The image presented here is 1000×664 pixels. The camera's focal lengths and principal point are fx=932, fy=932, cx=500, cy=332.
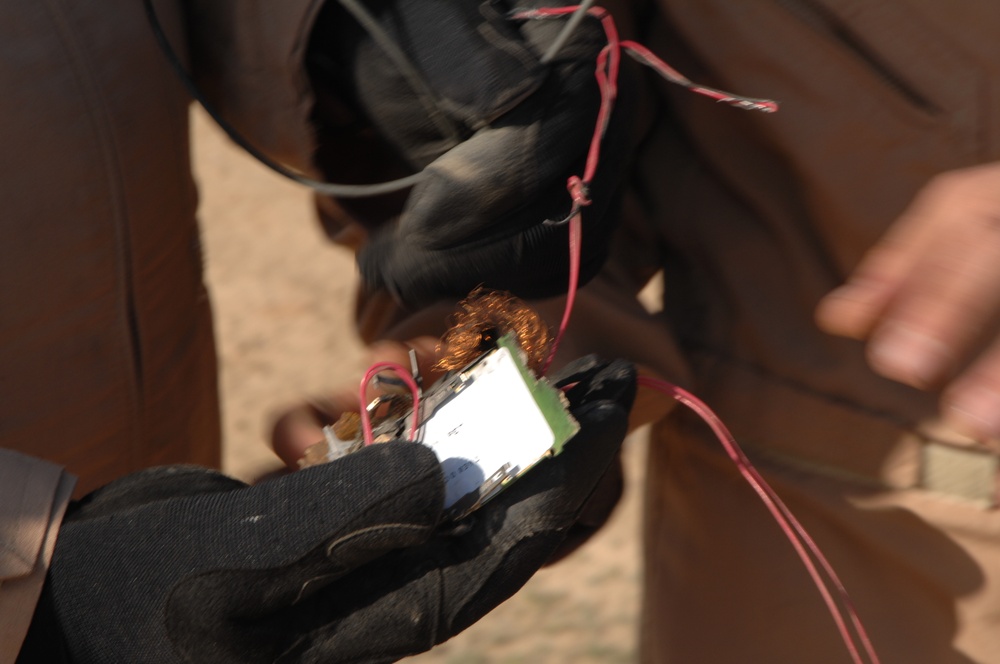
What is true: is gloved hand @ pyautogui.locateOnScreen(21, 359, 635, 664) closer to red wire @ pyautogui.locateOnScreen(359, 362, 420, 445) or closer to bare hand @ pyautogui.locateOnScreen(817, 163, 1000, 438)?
red wire @ pyautogui.locateOnScreen(359, 362, 420, 445)

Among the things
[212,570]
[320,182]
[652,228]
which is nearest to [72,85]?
[320,182]

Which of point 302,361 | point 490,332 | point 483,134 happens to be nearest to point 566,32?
point 483,134

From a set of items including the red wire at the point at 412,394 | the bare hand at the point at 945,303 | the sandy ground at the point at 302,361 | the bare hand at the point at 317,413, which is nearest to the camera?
the bare hand at the point at 945,303

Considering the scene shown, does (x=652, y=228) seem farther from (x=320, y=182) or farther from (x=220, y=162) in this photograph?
(x=220, y=162)

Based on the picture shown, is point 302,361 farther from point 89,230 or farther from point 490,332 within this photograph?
point 490,332

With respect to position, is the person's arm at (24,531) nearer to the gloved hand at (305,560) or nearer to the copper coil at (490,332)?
the gloved hand at (305,560)

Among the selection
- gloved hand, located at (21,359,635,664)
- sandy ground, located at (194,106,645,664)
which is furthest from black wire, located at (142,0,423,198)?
sandy ground, located at (194,106,645,664)

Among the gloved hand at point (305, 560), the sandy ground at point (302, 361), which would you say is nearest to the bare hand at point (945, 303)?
the gloved hand at point (305, 560)
